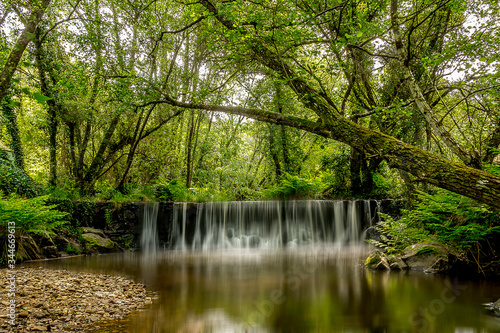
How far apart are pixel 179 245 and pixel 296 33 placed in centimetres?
913

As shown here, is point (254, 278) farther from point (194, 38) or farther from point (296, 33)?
point (194, 38)

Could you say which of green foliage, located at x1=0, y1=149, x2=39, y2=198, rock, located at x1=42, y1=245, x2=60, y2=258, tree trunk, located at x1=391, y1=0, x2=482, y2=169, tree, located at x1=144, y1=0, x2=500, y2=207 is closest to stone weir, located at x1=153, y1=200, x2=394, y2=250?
rock, located at x1=42, y1=245, x2=60, y2=258

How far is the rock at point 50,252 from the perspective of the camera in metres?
8.35

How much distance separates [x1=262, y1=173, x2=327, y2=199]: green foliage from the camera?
1303 cm

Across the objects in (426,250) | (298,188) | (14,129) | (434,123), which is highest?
(14,129)

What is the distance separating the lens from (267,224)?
11.8 meters

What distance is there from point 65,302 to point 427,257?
700 centimetres

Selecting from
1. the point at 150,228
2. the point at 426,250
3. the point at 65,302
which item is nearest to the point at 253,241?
the point at 150,228

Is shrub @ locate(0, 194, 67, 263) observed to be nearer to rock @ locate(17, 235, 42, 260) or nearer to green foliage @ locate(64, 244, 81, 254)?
rock @ locate(17, 235, 42, 260)

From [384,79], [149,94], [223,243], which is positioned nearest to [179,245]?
[223,243]

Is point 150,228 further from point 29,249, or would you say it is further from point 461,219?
point 461,219

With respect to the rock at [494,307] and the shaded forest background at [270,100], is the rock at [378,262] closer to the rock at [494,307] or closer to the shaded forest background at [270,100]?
the shaded forest background at [270,100]

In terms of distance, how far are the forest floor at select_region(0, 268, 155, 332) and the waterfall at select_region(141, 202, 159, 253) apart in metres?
6.24

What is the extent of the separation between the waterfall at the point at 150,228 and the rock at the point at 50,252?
122 inches
